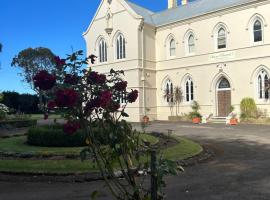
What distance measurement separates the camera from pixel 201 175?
32.6 feet

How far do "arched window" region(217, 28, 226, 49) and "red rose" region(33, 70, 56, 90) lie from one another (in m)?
28.0

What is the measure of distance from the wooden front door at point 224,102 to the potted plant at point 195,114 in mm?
1790

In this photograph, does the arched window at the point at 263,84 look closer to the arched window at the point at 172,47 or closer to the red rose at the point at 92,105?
the arched window at the point at 172,47

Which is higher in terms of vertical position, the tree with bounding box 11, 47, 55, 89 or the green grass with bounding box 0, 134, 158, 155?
the tree with bounding box 11, 47, 55, 89

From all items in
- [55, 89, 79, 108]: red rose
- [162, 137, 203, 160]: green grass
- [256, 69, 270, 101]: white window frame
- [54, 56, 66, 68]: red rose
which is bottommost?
[162, 137, 203, 160]: green grass

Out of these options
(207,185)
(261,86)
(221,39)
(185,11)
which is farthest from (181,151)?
(185,11)

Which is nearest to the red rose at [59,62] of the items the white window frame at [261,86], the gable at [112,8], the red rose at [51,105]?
the red rose at [51,105]

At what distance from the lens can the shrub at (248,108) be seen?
2850 cm

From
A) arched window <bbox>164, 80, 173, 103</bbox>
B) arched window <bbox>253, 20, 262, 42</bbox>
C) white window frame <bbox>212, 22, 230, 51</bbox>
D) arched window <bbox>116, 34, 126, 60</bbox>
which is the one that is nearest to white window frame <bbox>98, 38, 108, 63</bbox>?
arched window <bbox>116, 34, 126, 60</bbox>

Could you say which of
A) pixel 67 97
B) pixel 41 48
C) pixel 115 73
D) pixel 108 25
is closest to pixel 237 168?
pixel 115 73

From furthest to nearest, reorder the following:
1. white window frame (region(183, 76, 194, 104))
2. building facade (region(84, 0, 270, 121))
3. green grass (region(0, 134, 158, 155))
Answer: white window frame (region(183, 76, 194, 104)) < building facade (region(84, 0, 270, 121)) < green grass (region(0, 134, 158, 155))

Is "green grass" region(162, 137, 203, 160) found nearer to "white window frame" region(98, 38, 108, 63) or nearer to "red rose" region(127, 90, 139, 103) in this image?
"red rose" region(127, 90, 139, 103)

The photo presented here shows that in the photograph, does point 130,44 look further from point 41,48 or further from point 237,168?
point 41,48

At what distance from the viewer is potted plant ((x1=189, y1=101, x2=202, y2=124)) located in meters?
30.9
